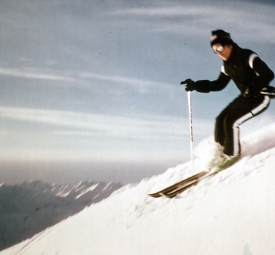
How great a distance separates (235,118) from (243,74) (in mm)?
263

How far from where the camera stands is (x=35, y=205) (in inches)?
68.3

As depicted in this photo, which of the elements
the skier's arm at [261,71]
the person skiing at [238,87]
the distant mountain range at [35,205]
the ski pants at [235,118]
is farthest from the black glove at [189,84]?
the distant mountain range at [35,205]

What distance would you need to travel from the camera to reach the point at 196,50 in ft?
6.37

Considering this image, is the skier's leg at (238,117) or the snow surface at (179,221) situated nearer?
the snow surface at (179,221)

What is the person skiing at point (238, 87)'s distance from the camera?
1.88 m

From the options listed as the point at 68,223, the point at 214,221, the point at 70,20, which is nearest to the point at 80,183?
the point at 68,223

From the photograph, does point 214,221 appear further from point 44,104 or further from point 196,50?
point 44,104

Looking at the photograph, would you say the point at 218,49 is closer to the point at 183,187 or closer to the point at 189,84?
the point at 189,84

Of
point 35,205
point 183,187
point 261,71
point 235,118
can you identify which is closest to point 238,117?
point 235,118

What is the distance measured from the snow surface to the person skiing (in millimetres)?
134

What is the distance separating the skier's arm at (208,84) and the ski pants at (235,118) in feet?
0.40

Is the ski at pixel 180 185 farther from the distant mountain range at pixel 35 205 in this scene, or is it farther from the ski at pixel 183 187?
the distant mountain range at pixel 35 205

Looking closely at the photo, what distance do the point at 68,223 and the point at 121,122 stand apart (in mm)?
622

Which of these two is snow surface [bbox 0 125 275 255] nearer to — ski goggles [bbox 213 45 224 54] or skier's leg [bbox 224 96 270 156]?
skier's leg [bbox 224 96 270 156]
